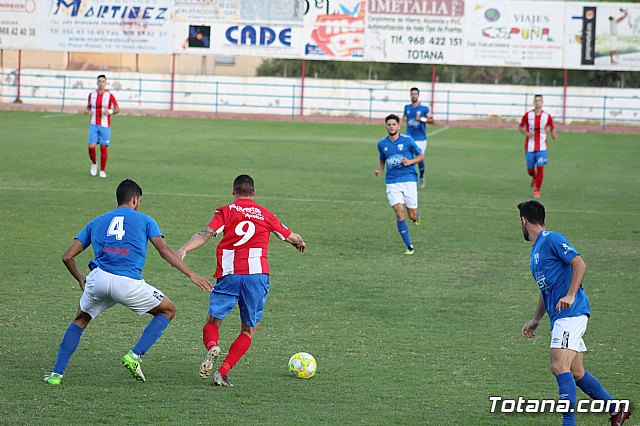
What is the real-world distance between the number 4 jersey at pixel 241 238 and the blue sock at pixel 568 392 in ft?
8.47

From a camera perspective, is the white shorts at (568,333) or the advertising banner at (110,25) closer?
the white shorts at (568,333)

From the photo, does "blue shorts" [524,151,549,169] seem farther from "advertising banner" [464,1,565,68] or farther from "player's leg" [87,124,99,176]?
"advertising banner" [464,1,565,68]

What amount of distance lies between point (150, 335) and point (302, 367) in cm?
130

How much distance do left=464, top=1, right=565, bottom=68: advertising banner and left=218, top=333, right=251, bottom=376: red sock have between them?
36283mm

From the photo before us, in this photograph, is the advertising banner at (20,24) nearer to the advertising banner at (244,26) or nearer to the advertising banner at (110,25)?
the advertising banner at (110,25)

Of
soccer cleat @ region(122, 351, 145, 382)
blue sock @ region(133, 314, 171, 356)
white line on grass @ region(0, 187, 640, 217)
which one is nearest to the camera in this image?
soccer cleat @ region(122, 351, 145, 382)

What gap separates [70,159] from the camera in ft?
81.6

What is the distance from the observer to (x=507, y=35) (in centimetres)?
4259

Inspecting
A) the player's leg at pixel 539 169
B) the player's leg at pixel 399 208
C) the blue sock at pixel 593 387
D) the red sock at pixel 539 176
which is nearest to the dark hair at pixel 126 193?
the blue sock at pixel 593 387

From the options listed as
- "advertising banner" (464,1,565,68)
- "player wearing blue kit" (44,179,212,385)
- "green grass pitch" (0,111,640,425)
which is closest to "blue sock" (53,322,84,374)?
"player wearing blue kit" (44,179,212,385)

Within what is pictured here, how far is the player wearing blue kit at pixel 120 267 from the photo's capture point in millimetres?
7531

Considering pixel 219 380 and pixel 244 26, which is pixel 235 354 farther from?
pixel 244 26

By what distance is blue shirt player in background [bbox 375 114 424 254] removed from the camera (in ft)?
47.9

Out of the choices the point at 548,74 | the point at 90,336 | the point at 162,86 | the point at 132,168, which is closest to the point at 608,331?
the point at 90,336
